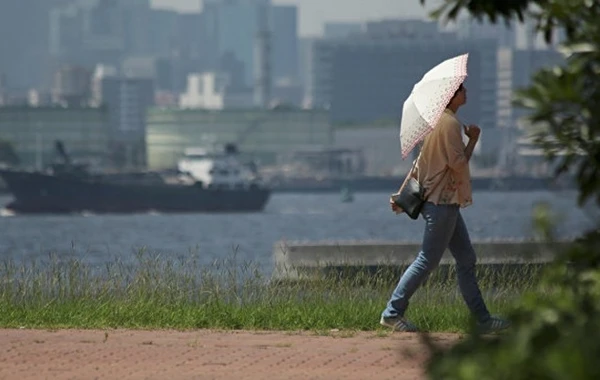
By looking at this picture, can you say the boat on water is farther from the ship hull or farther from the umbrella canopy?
the umbrella canopy

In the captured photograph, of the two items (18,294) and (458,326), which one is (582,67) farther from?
(18,294)

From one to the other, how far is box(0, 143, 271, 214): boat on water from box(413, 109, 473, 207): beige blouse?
98676mm

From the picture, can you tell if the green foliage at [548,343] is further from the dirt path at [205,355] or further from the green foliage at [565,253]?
the dirt path at [205,355]

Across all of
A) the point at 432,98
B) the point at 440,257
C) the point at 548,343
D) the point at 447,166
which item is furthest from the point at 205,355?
the point at 548,343

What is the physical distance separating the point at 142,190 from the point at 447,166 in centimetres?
10365

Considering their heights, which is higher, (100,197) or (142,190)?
(142,190)

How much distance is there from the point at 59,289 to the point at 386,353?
336cm

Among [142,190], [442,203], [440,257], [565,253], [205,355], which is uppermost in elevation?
[565,253]

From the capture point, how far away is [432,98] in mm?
10148

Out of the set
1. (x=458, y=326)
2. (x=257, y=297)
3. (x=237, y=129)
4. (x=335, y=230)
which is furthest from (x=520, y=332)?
(x=237, y=129)

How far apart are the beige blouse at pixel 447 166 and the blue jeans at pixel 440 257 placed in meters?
0.06

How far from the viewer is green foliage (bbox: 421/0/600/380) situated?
3998mm

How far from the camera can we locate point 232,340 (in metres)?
9.45

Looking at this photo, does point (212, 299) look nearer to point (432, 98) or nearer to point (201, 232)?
point (432, 98)
